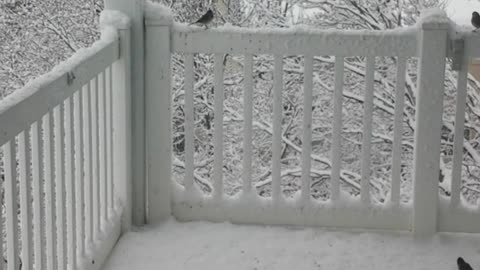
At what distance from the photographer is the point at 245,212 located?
3.73 m

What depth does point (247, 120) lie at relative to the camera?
3.62 meters

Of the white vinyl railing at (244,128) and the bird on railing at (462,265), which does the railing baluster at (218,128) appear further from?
the bird on railing at (462,265)

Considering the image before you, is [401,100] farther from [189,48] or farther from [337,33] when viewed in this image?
[189,48]

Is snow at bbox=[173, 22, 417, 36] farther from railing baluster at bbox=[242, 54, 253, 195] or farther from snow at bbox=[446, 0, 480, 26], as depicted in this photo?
snow at bbox=[446, 0, 480, 26]

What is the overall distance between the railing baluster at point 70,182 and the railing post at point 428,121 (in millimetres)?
1629

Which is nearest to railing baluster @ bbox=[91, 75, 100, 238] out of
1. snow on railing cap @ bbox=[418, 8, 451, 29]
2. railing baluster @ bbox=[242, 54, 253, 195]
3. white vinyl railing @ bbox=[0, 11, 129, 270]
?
white vinyl railing @ bbox=[0, 11, 129, 270]

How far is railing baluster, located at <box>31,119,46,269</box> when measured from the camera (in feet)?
7.36

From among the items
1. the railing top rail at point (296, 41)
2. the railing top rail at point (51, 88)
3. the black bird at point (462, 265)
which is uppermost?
the railing top rail at point (296, 41)

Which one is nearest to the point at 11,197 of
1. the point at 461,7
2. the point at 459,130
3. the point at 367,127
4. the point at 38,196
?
the point at 38,196

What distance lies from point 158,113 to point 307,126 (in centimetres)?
70

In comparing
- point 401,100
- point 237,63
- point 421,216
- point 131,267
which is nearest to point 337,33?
point 401,100

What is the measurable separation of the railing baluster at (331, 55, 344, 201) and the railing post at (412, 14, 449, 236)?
1.14ft

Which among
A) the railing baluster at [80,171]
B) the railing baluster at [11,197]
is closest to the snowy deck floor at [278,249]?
the railing baluster at [80,171]

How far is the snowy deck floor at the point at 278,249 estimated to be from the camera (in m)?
3.27
